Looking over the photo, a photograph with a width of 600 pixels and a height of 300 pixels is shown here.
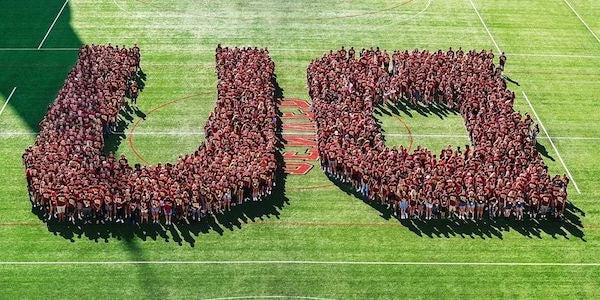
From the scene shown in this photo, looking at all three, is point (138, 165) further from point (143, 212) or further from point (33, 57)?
point (33, 57)

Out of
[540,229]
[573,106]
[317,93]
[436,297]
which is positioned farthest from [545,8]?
[436,297]

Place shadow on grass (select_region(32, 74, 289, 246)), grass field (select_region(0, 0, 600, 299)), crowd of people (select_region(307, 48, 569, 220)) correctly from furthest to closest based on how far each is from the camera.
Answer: crowd of people (select_region(307, 48, 569, 220)) < shadow on grass (select_region(32, 74, 289, 246)) < grass field (select_region(0, 0, 600, 299))

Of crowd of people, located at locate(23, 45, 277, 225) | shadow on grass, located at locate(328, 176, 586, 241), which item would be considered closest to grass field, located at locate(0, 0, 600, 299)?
shadow on grass, located at locate(328, 176, 586, 241)

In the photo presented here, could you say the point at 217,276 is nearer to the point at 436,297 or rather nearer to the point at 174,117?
the point at 436,297

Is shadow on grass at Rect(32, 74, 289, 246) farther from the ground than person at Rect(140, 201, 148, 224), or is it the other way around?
person at Rect(140, 201, 148, 224)

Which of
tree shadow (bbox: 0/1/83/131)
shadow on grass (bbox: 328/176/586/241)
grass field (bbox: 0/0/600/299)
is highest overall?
shadow on grass (bbox: 328/176/586/241)

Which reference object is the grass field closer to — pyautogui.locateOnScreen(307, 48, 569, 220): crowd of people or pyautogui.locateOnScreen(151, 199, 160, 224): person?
pyautogui.locateOnScreen(151, 199, 160, 224): person

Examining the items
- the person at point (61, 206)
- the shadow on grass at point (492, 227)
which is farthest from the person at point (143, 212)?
the shadow on grass at point (492, 227)
